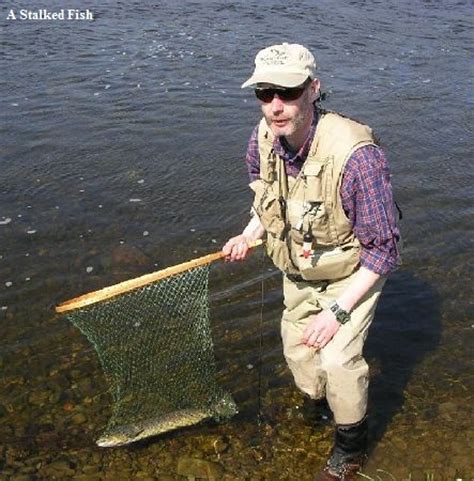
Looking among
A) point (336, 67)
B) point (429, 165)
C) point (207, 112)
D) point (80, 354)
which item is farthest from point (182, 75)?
point (80, 354)

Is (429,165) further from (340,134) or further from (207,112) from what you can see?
(340,134)

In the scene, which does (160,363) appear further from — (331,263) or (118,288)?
(331,263)

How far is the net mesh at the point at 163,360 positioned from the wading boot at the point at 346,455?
45.1 inches

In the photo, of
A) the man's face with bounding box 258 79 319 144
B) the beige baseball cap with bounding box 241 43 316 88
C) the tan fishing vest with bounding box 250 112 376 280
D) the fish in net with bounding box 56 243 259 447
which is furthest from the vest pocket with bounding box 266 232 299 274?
the beige baseball cap with bounding box 241 43 316 88

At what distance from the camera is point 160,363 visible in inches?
250

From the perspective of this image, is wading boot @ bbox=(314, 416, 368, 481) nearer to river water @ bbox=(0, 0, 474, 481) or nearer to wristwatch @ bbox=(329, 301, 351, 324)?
river water @ bbox=(0, 0, 474, 481)

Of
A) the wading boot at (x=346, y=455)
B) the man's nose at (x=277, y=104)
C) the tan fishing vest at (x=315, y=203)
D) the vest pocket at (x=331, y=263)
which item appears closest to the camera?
the man's nose at (x=277, y=104)

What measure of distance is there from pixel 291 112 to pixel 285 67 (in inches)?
11.3

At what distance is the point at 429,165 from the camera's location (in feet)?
37.4

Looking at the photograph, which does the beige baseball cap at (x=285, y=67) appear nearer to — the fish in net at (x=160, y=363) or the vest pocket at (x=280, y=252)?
the vest pocket at (x=280, y=252)

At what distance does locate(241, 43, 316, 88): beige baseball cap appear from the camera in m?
4.11

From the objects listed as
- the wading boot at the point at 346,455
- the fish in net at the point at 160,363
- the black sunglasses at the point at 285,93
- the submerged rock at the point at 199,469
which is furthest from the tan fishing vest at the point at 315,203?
the submerged rock at the point at 199,469

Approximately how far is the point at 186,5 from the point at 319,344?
20410 mm

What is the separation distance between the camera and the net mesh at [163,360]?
5551 mm
